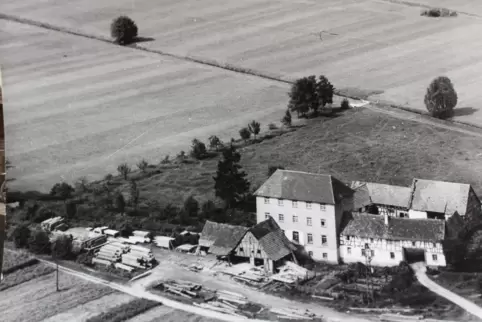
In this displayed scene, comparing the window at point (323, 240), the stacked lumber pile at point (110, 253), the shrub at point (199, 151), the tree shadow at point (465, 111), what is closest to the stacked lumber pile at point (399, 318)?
the window at point (323, 240)

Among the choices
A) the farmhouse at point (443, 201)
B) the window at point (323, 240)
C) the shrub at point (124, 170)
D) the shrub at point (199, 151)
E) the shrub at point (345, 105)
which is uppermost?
the shrub at point (345, 105)

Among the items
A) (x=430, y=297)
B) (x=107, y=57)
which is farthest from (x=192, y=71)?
(x=430, y=297)

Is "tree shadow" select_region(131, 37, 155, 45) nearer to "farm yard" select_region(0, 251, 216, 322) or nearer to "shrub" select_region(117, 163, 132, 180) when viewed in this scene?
"shrub" select_region(117, 163, 132, 180)

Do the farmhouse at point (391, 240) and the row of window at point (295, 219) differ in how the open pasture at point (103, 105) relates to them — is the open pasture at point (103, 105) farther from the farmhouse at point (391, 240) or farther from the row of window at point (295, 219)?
the farmhouse at point (391, 240)

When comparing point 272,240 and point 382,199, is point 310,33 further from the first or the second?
point 272,240

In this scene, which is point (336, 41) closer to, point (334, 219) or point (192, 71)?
point (192, 71)
